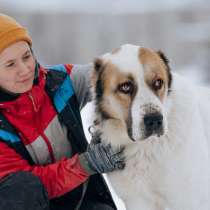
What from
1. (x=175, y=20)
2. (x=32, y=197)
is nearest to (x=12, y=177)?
(x=32, y=197)

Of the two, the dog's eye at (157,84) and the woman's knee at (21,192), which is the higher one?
the dog's eye at (157,84)

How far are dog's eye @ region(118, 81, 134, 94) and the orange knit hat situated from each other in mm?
591

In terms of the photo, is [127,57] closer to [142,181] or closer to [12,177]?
[142,181]

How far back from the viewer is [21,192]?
2.29 meters

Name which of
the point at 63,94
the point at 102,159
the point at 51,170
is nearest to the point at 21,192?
the point at 51,170

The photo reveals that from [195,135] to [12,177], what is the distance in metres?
0.97

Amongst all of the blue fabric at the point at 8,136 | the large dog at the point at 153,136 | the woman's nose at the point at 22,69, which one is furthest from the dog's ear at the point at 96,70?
the blue fabric at the point at 8,136

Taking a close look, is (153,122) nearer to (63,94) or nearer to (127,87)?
(127,87)

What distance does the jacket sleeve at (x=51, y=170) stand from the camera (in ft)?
7.74

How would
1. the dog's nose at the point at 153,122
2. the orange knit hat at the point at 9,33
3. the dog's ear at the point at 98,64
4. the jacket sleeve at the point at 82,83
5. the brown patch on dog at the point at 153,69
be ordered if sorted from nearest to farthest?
1. the dog's nose at the point at 153,122
2. the brown patch on dog at the point at 153,69
3. the orange knit hat at the point at 9,33
4. the dog's ear at the point at 98,64
5. the jacket sleeve at the point at 82,83

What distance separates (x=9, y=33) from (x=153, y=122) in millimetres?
872

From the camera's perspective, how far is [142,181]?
2357 mm

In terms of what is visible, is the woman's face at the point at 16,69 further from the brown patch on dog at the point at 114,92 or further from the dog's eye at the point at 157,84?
the dog's eye at the point at 157,84

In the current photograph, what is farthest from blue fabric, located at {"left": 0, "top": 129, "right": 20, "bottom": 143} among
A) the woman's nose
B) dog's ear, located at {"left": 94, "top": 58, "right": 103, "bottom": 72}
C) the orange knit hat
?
dog's ear, located at {"left": 94, "top": 58, "right": 103, "bottom": 72}
